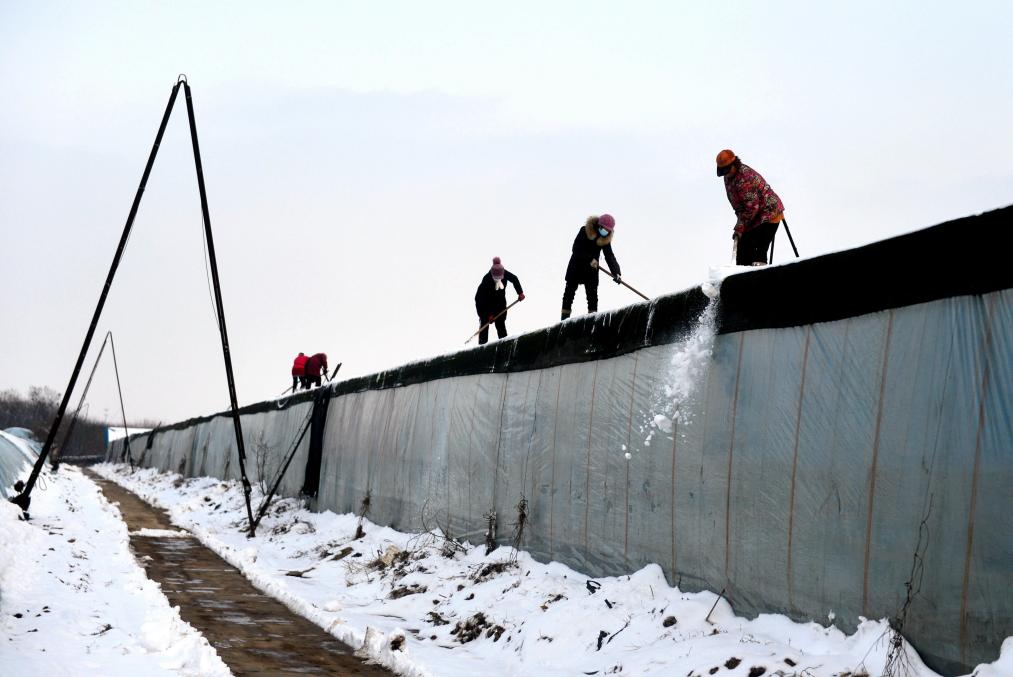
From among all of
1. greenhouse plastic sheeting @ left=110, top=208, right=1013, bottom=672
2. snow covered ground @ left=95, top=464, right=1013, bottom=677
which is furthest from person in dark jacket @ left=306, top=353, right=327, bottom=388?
greenhouse plastic sheeting @ left=110, top=208, right=1013, bottom=672

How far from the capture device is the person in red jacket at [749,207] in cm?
841

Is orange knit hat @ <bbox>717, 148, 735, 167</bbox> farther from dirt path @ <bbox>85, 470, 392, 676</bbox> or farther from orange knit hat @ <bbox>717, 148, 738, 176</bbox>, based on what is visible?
dirt path @ <bbox>85, 470, 392, 676</bbox>

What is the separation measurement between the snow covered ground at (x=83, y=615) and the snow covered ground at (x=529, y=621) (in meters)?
1.32

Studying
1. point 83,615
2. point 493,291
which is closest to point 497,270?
point 493,291

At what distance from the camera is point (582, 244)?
35.7 ft

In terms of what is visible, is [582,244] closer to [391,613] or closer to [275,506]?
[391,613]

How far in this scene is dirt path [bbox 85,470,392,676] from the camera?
22.4 ft

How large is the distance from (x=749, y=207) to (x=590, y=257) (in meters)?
2.71

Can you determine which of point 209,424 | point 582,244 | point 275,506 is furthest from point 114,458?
point 582,244

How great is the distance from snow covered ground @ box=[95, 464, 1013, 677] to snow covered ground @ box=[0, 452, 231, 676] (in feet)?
4.32

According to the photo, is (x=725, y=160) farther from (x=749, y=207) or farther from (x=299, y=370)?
(x=299, y=370)

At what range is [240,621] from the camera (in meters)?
8.42

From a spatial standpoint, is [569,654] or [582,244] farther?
[582,244]

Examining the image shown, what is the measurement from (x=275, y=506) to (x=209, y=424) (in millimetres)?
14108
